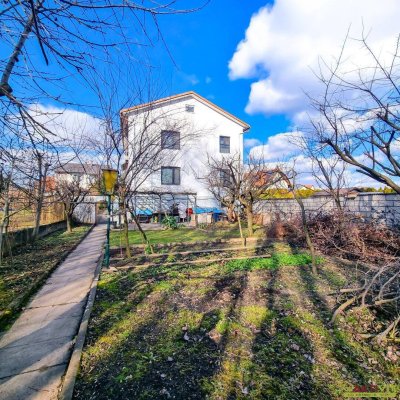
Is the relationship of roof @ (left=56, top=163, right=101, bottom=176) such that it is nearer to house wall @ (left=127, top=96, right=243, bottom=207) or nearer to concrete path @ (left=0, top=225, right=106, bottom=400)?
concrete path @ (left=0, top=225, right=106, bottom=400)

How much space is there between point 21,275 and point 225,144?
1936 centimetres

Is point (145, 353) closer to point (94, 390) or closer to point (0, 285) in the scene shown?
point (94, 390)

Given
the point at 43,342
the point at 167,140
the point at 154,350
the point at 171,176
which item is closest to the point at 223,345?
the point at 154,350

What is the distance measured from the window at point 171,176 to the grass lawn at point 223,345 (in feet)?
54.0

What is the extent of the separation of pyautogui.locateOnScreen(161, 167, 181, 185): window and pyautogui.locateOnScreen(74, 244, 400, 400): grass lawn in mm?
16460

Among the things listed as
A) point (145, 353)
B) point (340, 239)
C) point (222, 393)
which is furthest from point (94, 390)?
point (340, 239)

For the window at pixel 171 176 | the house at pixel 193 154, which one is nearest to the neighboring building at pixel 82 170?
the house at pixel 193 154

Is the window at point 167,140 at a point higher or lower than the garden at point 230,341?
higher

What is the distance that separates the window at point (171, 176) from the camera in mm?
20562

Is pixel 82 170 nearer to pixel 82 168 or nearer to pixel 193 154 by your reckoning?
pixel 82 168

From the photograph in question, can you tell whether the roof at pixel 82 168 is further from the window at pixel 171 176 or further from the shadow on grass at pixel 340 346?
the window at pixel 171 176

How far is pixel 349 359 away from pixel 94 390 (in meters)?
Answer: 2.35

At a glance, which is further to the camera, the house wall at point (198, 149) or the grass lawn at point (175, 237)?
the house wall at point (198, 149)

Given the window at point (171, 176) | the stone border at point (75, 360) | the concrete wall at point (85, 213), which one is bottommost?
the stone border at point (75, 360)
